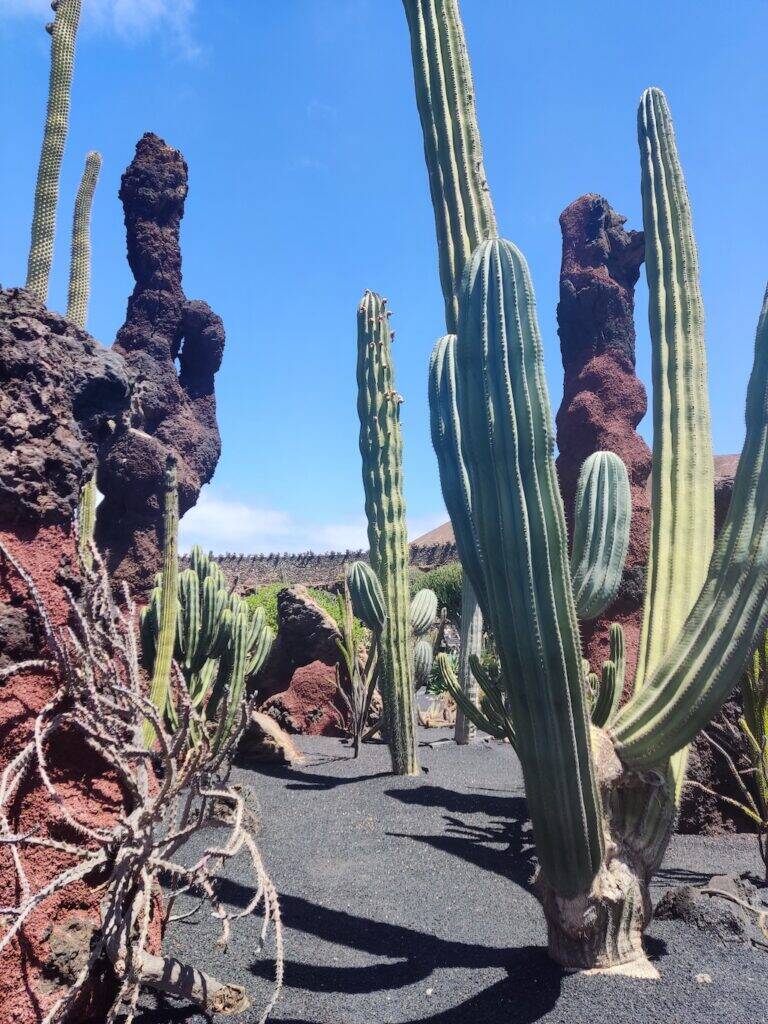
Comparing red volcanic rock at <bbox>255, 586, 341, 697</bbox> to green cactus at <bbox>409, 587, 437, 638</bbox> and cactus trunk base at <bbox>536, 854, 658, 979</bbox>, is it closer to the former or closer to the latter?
green cactus at <bbox>409, 587, 437, 638</bbox>

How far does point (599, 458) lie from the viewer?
443 cm

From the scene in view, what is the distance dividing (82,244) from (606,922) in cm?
1036

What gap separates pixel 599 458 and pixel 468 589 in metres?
4.32

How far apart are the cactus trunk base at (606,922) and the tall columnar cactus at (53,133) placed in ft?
19.6

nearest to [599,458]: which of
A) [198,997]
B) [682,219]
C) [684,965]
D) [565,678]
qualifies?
[682,219]

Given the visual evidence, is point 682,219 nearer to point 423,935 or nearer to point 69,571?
point 69,571

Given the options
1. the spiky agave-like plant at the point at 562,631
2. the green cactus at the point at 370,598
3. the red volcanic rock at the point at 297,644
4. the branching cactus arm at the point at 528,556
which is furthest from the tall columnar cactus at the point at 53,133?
the red volcanic rock at the point at 297,644

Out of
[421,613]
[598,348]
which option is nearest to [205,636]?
[421,613]

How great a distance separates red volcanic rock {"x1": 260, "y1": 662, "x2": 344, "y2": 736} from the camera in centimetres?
1042

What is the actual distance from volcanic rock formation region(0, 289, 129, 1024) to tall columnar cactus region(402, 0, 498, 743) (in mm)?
2251

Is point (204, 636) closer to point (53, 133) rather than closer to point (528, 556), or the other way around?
point (528, 556)

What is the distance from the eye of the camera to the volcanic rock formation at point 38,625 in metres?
2.10

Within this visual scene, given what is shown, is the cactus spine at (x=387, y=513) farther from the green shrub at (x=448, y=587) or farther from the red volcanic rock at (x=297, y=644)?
the green shrub at (x=448, y=587)

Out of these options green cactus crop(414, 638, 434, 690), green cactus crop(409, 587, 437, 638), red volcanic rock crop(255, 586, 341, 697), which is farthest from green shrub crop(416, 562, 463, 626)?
green cactus crop(409, 587, 437, 638)
